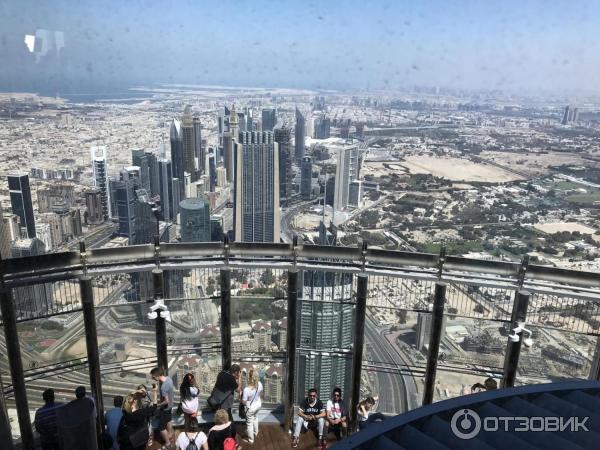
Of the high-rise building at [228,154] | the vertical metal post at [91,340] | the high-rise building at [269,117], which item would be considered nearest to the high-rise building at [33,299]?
the vertical metal post at [91,340]

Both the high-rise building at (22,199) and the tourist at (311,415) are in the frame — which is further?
the high-rise building at (22,199)

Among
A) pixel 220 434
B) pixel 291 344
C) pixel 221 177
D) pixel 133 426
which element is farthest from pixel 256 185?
pixel 220 434

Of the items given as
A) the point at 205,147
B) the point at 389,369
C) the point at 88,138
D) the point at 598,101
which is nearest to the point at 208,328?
the point at 389,369

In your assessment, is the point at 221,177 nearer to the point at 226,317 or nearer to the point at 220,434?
the point at 226,317

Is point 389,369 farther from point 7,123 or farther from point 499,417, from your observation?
point 7,123

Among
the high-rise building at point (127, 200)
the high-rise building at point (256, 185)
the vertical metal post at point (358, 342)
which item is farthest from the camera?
the high-rise building at point (256, 185)

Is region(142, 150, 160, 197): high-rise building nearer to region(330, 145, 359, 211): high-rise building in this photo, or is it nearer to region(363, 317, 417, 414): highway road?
region(330, 145, 359, 211): high-rise building

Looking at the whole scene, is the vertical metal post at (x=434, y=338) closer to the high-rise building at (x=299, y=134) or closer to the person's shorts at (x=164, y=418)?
the person's shorts at (x=164, y=418)
